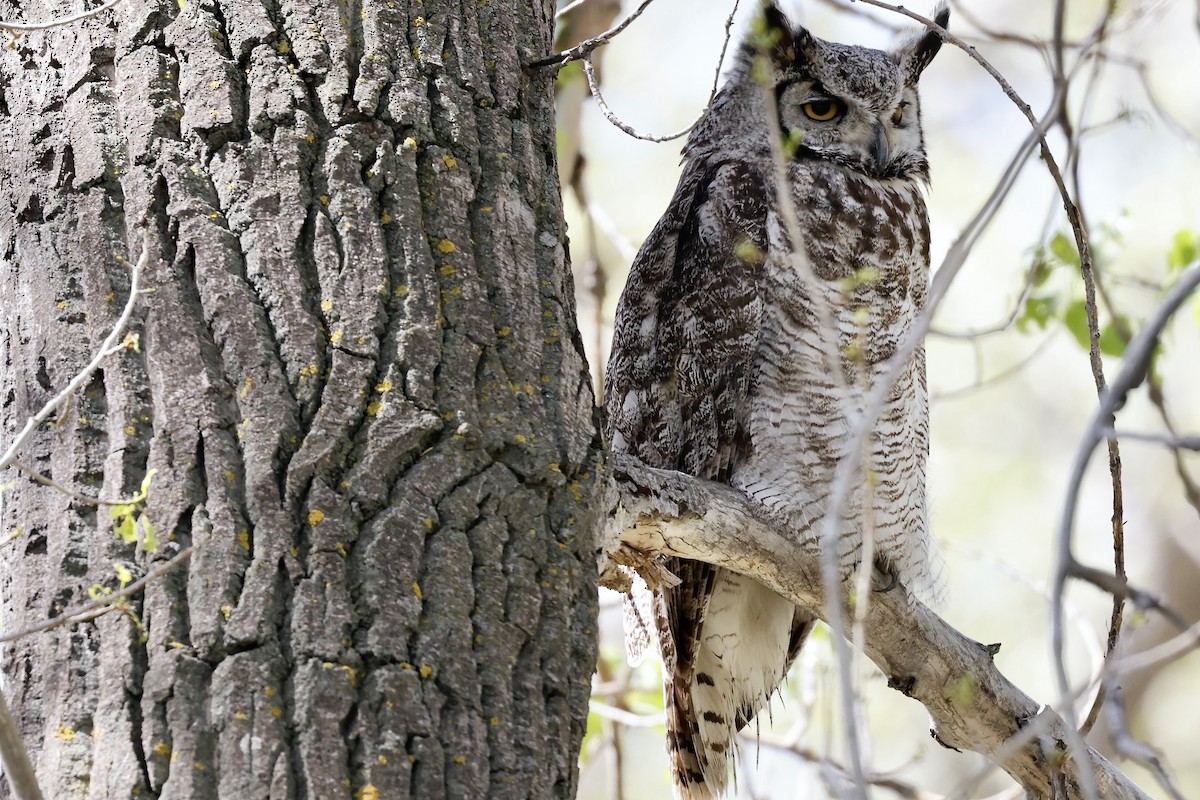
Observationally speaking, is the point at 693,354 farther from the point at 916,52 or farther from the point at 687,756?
the point at 916,52

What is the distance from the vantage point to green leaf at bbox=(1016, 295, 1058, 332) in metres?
3.25

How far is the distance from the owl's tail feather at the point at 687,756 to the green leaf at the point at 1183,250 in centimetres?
178

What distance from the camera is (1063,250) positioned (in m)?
3.10

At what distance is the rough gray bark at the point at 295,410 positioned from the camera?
4.50ft

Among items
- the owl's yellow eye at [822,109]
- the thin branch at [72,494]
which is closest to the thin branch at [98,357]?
the thin branch at [72,494]

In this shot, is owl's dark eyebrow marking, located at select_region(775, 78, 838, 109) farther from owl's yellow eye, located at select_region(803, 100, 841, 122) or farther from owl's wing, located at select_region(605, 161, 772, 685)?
owl's wing, located at select_region(605, 161, 772, 685)

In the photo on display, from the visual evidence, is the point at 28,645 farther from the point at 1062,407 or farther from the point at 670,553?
the point at 1062,407

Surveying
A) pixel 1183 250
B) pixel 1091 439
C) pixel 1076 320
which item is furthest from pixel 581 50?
pixel 1183 250

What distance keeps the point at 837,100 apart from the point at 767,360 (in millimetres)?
864

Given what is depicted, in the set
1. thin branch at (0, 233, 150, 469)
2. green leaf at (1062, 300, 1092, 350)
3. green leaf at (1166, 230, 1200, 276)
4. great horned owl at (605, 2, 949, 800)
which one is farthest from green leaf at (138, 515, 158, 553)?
green leaf at (1166, 230, 1200, 276)

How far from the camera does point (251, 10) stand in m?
1.65

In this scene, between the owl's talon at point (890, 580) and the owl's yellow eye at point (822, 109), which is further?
the owl's yellow eye at point (822, 109)

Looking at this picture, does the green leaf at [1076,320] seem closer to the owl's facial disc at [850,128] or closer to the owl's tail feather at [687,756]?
the owl's facial disc at [850,128]

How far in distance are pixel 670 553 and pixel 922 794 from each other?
1360 millimetres
